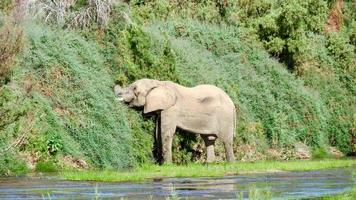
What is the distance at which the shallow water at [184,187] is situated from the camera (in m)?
17.9

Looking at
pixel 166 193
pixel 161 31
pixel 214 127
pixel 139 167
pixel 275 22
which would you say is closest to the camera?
pixel 166 193

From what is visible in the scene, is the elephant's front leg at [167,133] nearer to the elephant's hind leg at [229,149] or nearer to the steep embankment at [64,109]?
the steep embankment at [64,109]

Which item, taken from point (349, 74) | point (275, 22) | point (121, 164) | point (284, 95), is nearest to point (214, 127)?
point (121, 164)

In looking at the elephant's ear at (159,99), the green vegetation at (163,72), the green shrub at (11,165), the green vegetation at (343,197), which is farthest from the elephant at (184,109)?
the green vegetation at (343,197)

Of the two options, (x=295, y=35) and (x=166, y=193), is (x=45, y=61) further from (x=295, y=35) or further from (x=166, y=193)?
(x=295, y=35)

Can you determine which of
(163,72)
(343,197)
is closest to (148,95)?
(163,72)

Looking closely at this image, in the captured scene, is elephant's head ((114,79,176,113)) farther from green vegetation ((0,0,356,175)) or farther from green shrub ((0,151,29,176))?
green shrub ((0,151,29,176))

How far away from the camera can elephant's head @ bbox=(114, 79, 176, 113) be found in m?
29.5

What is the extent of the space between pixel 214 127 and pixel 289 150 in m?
6.09

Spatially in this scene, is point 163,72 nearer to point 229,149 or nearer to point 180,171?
point 229,149

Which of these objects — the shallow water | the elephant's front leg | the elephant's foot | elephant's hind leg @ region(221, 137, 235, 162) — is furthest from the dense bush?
elephant's hind leg @ region(221, 137, 235, 162)

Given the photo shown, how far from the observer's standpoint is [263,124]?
36.7 meters

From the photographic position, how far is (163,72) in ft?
104

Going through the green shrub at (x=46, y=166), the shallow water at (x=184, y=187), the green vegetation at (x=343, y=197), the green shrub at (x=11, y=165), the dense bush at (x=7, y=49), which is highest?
the dense bush at (x=7, y=49)
